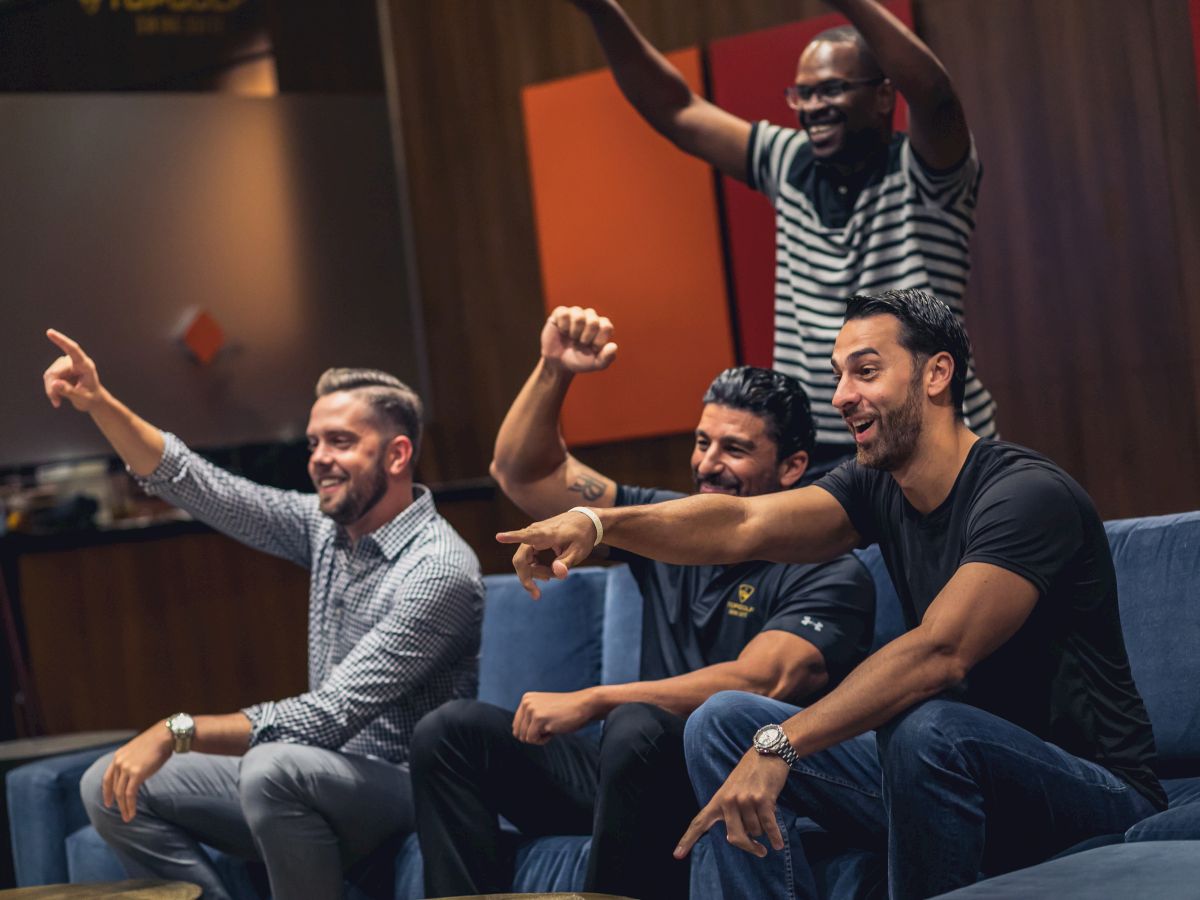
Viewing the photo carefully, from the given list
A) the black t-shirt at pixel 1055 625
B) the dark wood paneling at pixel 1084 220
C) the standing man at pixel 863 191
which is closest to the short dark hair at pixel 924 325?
the black t-shirt at pixel 1055 625

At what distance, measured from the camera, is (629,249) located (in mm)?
4805

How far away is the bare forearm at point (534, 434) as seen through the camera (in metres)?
2.95

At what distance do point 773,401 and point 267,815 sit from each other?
1175mm

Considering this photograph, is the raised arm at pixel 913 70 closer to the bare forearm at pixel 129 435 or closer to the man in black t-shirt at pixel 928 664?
the man in black t-shirt at pixel 928 664

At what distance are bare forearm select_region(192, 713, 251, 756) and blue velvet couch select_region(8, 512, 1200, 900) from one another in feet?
1.09

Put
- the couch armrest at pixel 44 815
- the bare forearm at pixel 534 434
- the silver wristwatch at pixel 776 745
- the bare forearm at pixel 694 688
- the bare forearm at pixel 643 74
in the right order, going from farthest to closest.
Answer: the bare forearm at pixel 643 74 → the couch armrest at pixel 44 815 → the bare forearm at pixel 534 434 → the bare forearm at pixel 694 688 → the silver wristwatch at pixel 776 745

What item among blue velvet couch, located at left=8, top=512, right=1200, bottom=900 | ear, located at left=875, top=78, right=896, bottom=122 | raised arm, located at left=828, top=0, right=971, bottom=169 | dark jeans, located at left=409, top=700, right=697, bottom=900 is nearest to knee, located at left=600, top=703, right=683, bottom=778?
dark jeans, located at left=409, top=700, right=697, bottom=900

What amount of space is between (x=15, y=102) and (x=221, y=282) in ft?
2.75

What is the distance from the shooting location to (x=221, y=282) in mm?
5156

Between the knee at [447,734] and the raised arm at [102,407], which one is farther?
the raised arm at [102,407]

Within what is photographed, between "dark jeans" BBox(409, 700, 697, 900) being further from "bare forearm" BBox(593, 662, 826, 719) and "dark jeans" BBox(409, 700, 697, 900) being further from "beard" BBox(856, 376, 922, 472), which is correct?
"beard" BBox(856, 376, 922, 472)

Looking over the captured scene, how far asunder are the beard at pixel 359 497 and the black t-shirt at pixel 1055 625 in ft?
4.37

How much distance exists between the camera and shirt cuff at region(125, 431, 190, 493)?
332 centimetres

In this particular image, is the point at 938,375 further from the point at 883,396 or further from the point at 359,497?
the point at 359,497
